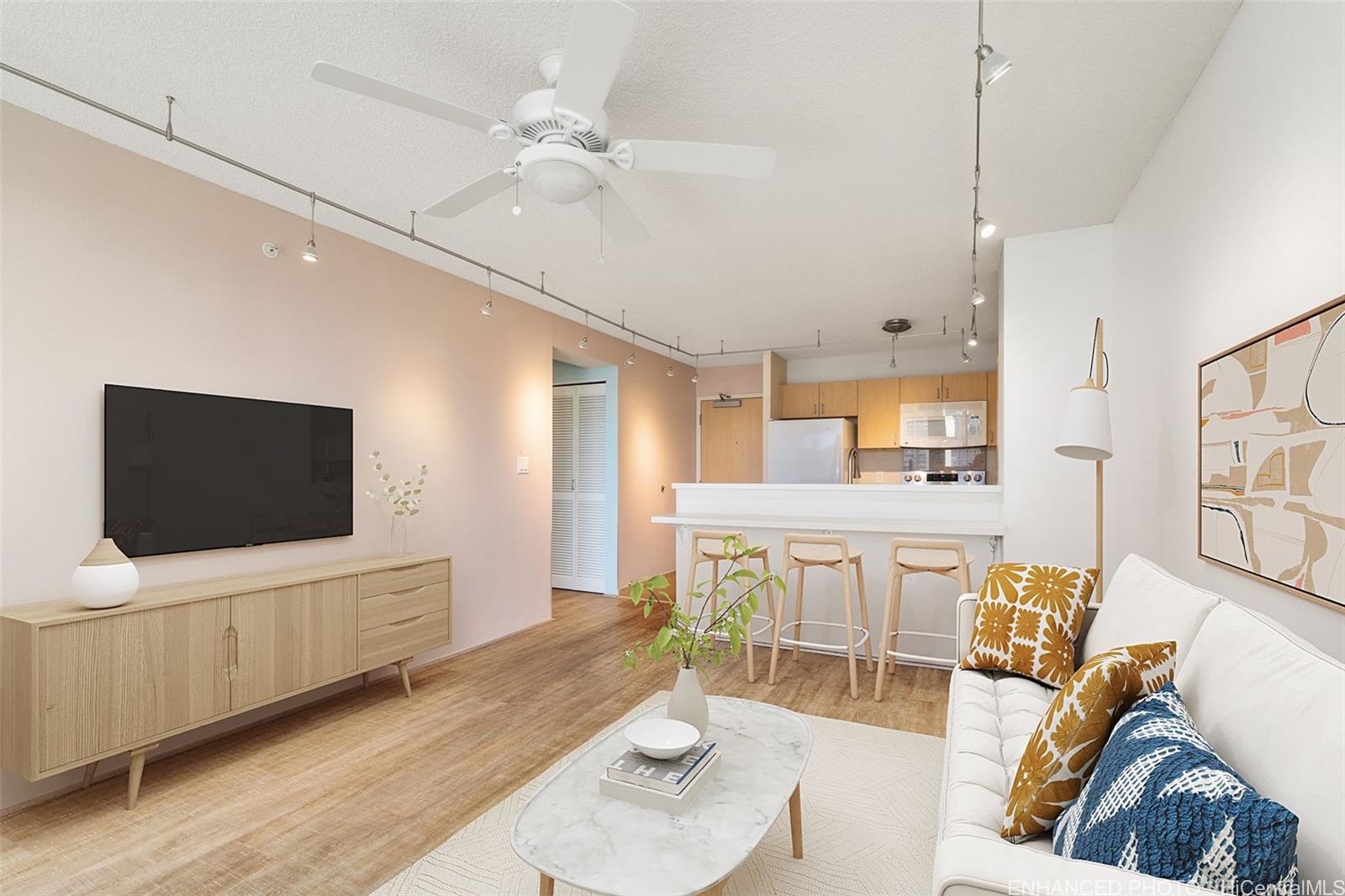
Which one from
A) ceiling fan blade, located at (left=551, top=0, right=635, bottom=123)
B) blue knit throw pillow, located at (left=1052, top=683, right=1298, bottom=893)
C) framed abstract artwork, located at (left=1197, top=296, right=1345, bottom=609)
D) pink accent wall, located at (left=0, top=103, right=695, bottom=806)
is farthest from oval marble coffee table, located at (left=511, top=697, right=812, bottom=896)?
pink accent wall, located at (left=0, top=103, right=695, bottom=806)

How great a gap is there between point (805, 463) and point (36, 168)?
5.89 m

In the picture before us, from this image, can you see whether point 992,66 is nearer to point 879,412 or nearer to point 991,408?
point 991,408

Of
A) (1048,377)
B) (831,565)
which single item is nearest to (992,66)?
(1048,377)

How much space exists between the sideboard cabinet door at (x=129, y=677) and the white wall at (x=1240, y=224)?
359 cm

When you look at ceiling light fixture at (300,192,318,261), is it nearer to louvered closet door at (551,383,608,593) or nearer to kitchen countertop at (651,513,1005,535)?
kitchen countertop at (651,513,1005,535)

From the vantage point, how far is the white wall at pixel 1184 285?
1.58m

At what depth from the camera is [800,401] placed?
23.7ft

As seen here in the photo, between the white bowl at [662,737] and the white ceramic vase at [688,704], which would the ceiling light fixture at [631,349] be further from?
the white bowl at [662,737]

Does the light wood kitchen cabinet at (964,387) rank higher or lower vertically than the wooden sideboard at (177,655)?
higher

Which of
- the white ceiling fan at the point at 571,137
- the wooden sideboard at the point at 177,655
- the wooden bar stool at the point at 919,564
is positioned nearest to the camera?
the white ceiling fan at the point at 571,137

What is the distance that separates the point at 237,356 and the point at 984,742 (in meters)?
3.50

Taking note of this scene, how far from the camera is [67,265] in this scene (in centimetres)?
254

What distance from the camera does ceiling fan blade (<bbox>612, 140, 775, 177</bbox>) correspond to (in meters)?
2.02

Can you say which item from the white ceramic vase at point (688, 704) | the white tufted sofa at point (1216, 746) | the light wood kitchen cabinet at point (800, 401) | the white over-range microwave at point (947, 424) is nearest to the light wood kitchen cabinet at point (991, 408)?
the white over-range microwave at point (947, 424)
